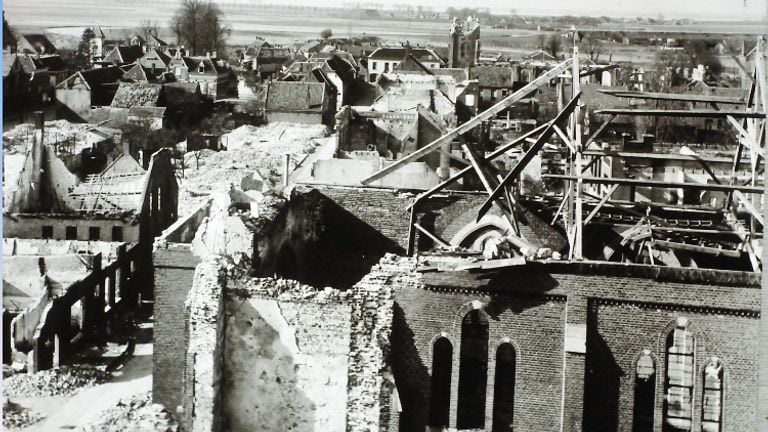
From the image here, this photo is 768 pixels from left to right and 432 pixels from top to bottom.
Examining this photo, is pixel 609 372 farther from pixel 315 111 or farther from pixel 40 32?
pixel 315 111

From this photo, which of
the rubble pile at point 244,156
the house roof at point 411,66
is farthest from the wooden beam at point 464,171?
the house roof at point 411,66

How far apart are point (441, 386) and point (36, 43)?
10.4 meters

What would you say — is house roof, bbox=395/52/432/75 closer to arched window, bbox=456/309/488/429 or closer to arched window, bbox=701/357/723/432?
arched window, bbox=456/309/488/429

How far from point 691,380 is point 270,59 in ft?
72.0

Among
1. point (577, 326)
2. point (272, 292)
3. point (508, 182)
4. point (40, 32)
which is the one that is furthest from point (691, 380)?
point (40, 32)

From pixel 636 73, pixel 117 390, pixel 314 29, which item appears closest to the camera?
pixel 117 390

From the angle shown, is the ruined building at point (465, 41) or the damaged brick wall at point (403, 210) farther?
the ruined building at point (465, 41)

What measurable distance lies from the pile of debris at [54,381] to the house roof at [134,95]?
897 cm

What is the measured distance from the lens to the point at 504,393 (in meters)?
14.6

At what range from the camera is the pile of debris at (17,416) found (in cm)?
1573

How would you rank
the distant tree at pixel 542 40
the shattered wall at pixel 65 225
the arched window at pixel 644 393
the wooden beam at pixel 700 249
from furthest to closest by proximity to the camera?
1. the shattered wall at pixel 65 225
2. the distant tree at pixel 542 40
3. the wooden beam at pixel 700 249
4. the arched window at pixel 644 393

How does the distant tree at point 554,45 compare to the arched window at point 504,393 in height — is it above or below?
above

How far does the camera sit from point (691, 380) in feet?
45.8

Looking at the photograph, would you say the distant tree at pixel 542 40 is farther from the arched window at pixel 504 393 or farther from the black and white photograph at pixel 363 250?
the arched window at pixel 504 393
